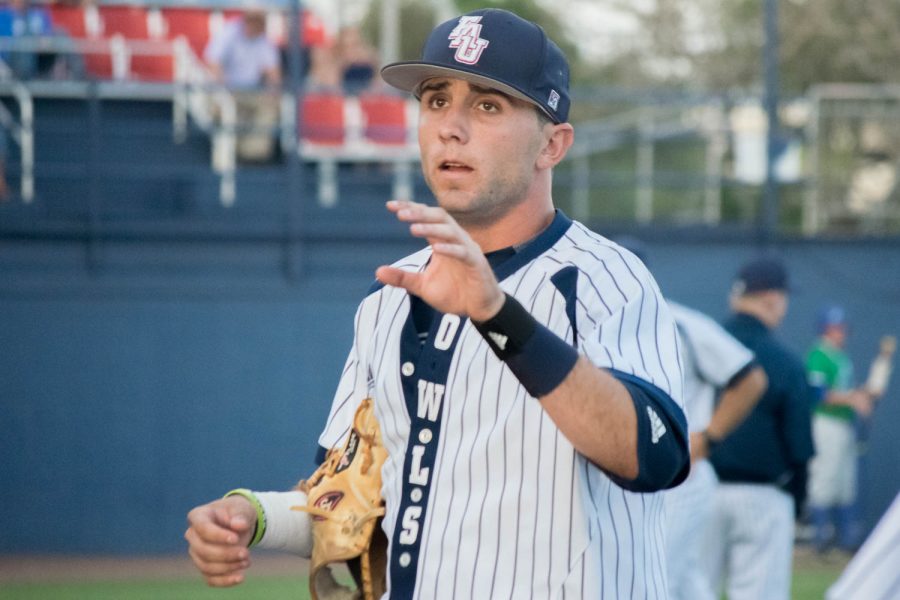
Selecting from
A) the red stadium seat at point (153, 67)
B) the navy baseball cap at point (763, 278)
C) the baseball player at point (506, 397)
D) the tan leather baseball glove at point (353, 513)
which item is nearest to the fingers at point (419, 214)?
the baseball player at point (506, 397)

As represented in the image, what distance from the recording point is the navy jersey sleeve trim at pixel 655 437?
2572mm

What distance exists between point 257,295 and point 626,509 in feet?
34.6

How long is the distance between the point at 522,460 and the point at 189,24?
14.4 metres

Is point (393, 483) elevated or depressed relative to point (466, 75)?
depressed

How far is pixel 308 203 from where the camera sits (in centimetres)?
1422

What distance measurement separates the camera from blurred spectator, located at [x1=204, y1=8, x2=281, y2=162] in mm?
14180

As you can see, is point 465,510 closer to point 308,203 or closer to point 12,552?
point 12,552

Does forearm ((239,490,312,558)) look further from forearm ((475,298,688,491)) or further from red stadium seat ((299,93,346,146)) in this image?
red stadium seat ((299,93,346,146))

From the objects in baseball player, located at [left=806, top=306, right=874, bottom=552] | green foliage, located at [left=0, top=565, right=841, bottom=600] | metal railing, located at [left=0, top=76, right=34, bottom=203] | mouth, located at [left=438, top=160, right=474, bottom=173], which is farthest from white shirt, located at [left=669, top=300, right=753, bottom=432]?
metal railing, located at [left=0, top=76, right=34, bottom=203]

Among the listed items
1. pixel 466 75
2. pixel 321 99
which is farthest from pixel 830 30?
pixel 466 75

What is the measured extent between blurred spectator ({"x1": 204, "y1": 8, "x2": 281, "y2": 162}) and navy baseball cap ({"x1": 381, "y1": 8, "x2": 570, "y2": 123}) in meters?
11.2

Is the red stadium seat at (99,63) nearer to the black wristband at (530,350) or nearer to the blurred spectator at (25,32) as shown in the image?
the blurred spectator at (25,32)

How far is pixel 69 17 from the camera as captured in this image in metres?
15.2

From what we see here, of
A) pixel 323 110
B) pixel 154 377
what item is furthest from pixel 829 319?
pixel 154 377
